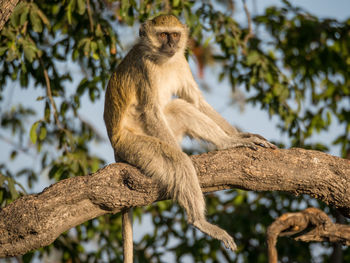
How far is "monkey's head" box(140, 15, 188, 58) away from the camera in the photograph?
18.0 ft

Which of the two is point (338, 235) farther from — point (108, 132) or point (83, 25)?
point (83, 25)

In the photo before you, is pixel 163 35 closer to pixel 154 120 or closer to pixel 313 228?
pixel 154 120

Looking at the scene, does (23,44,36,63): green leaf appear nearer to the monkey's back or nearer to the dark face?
the monkey's back

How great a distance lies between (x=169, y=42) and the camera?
550cm

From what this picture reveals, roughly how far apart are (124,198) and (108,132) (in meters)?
1.28

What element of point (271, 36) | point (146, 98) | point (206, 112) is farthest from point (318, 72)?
point (146, 98)

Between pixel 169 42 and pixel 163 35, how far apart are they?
14 centimetres

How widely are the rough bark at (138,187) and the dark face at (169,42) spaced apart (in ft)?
4.74

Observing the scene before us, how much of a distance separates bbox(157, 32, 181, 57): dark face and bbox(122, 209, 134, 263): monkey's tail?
1.83m

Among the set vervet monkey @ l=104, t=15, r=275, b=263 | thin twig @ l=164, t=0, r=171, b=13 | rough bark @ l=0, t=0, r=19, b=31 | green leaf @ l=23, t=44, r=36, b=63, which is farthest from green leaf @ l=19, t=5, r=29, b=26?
thin twig @ l=164, t=0, r=171, b=13

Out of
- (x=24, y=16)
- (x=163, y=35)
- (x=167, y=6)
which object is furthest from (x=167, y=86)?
(x=24, y=16)

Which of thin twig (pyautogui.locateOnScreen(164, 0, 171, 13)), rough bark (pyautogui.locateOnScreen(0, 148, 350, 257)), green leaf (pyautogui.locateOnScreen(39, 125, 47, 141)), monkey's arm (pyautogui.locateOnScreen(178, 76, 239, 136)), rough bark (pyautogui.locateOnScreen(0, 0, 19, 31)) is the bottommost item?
rough bark (pyautogui.locateOnScreen(0, 148, 350, 257))

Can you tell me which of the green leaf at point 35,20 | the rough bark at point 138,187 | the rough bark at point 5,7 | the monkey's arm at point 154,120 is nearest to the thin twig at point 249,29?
the monkey's arm at point 154,120

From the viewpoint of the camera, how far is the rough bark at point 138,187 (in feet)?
13.4
